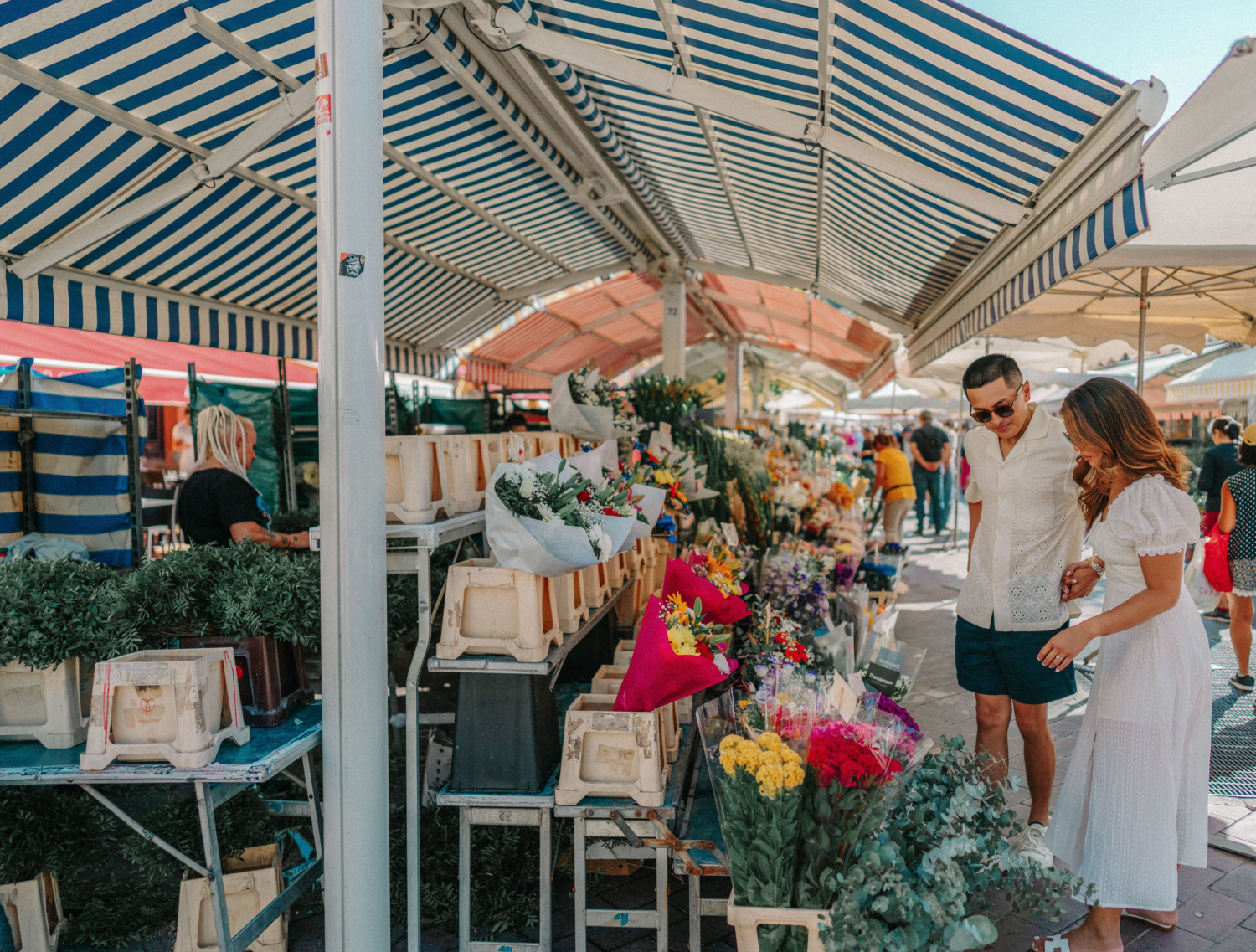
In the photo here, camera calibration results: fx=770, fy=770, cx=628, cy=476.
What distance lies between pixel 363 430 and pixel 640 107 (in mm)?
3339

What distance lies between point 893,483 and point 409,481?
22.7 feet

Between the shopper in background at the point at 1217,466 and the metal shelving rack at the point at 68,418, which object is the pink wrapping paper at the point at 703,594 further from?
the shopper in background at the point at 1217,466

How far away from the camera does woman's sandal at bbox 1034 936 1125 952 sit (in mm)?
2242

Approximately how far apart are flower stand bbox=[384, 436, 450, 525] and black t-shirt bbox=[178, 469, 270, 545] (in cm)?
105

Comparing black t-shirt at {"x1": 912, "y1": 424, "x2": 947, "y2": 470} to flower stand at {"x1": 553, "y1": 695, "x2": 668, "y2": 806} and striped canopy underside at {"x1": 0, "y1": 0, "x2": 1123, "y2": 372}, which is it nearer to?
striped canopy underside at {"x1": 0, "y1": 0, "x2": 1123, "y2": 372}

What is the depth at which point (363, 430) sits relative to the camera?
2.04m

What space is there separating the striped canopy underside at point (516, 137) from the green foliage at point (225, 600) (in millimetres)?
2041

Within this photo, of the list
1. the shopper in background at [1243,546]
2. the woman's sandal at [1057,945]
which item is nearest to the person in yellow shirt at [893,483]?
the shopper in background at [1243,546]

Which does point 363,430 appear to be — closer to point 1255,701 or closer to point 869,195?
point 869,195

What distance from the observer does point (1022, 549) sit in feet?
8.77

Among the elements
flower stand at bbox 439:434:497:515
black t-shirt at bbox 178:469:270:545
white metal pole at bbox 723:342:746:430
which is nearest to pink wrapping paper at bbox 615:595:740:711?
flower stand at bbox 439:434:497:515

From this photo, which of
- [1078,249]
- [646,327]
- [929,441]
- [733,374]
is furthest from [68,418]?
[733,374]

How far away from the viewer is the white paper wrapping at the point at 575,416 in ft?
11.8

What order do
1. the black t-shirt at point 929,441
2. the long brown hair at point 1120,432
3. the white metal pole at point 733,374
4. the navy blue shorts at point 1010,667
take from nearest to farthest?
the long brown hair at point 1120,432, the navy blue shorts at point 1010,667, the black t-shirt at point 929,441, the white metal pole at point 733,374
